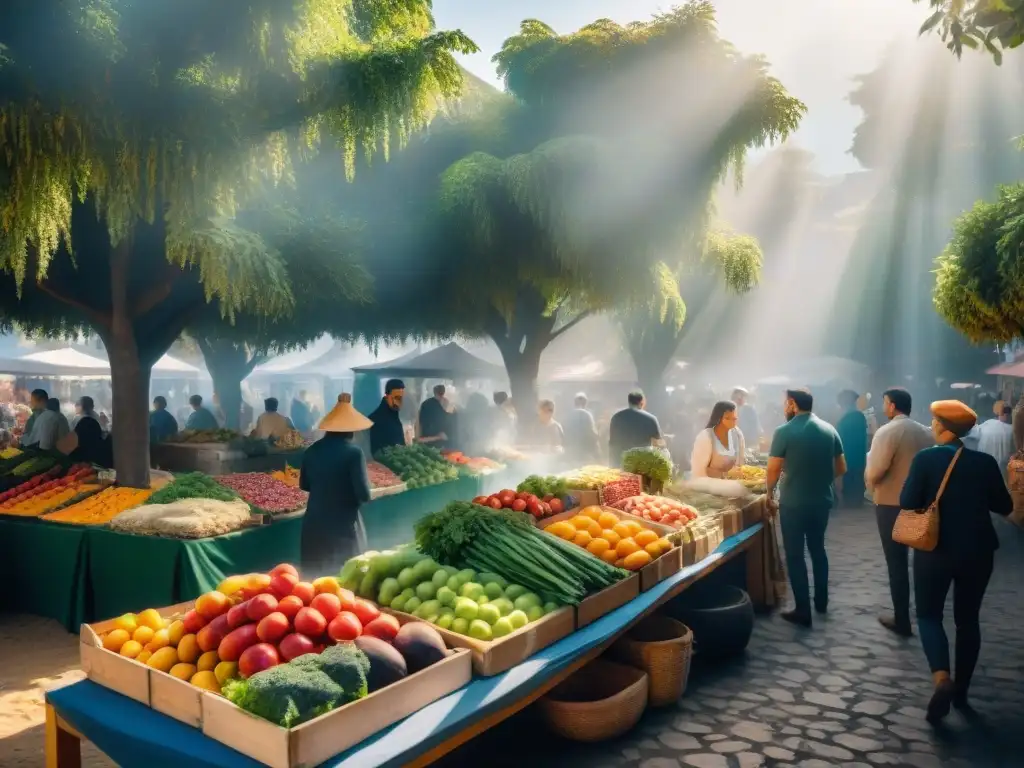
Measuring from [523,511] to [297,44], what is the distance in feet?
13.8

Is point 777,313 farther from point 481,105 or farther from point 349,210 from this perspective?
point 349,210

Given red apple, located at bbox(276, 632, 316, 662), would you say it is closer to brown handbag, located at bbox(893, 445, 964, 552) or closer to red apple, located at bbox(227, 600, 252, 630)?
red apple, located at bbox(227, 600, 252, 630)

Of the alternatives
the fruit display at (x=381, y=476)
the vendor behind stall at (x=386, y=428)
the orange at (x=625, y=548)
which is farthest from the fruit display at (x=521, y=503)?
the vendor behind stall at (x=386, y=428)

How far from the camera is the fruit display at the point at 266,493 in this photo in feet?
22.8

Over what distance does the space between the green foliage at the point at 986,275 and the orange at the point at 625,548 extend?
400cm

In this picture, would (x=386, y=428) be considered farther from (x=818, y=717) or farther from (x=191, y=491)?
(x=818, y=717)

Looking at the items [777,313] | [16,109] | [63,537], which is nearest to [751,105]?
[16,109]

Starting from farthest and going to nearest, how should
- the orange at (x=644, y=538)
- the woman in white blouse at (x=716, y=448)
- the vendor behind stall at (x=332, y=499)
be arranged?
the woman in white blouse at (x=716, y=448), the vendor behind stall at (x=332, y=499), the orange at (x=644, y=538)

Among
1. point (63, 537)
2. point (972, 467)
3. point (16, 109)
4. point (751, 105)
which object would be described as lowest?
point (63, 537)

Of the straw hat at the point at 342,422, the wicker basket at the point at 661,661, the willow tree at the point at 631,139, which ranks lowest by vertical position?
the wicker basket at the point at 661,661

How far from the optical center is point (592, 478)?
21.4ft

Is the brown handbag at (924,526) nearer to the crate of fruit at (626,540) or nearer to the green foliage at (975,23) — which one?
the crate of fruit at (626,540)

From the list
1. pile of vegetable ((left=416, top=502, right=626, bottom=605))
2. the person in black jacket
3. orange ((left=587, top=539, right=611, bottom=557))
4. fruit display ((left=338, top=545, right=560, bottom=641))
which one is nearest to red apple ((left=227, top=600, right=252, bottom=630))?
fruit display ((left=338, top=545, right=560, bottom=641))

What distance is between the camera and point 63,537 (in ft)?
20.9
